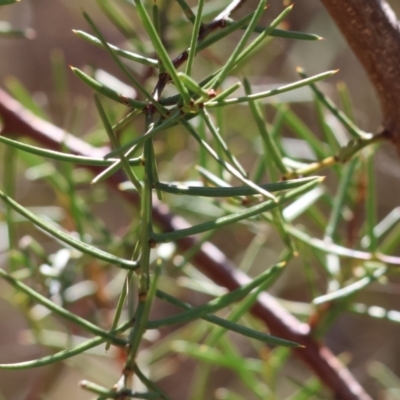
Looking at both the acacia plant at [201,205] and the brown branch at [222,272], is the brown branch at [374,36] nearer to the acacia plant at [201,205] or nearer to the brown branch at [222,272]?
the acacia plant at [201,205]

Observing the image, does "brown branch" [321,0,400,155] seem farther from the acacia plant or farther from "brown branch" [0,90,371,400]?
"brown branch" [0,90,371,400]

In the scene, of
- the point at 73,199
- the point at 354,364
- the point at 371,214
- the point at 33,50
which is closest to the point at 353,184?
the point at 371,214

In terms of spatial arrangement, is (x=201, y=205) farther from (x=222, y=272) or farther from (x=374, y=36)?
(x=374, y=36)

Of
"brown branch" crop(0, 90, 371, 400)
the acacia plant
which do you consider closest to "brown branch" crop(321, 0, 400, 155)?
the acacia plant

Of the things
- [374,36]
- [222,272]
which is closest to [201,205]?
[222,272]

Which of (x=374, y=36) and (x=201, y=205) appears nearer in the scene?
(x=374, y=36)

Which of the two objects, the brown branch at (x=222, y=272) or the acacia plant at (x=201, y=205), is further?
the brown branch at (x=222, y=272)

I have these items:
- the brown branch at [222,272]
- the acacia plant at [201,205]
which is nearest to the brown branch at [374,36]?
the acacia plant at [201,205]

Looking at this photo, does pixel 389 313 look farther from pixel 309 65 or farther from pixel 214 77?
pixel 309 65
